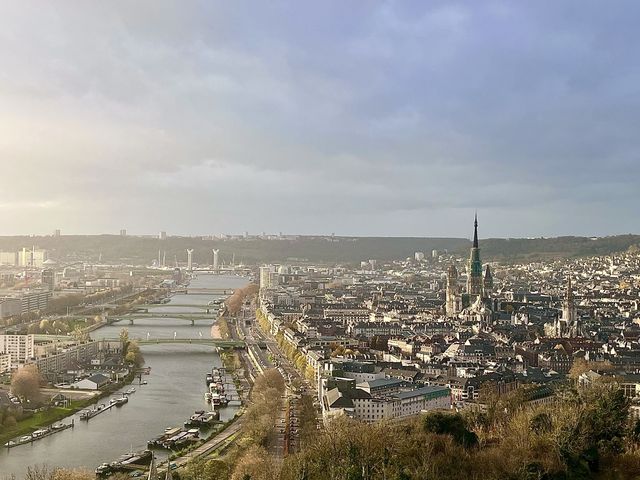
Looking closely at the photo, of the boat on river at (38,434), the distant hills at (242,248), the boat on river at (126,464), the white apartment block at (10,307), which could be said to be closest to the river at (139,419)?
the boat on river at (38,434)

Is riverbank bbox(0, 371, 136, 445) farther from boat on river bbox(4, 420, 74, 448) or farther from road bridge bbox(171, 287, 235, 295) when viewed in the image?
road bridge bbox(171, 287, 235, 295)

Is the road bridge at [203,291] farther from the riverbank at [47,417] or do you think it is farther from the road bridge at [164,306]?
the riverbank at [47,417]

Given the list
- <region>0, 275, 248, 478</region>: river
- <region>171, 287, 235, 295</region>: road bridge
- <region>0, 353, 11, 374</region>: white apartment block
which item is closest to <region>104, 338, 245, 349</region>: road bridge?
<region>0, 275, 248, 478</region>: river

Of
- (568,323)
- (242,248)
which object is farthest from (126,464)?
(242,248)

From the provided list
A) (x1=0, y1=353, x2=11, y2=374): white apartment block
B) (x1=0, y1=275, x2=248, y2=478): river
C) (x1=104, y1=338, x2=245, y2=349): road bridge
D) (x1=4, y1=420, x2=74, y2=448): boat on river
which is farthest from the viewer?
(x1=104, y1=338, x2=245, y2=349): road bridge

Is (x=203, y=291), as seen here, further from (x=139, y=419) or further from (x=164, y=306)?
(x=139, y=419)

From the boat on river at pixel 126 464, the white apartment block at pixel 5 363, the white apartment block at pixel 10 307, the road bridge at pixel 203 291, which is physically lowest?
the boat on river at pixel 126 464

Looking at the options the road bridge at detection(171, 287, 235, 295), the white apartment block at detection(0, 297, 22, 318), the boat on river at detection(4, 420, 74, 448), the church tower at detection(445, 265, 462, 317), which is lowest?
the boat on river at detection(4, 420, 74, 448)
